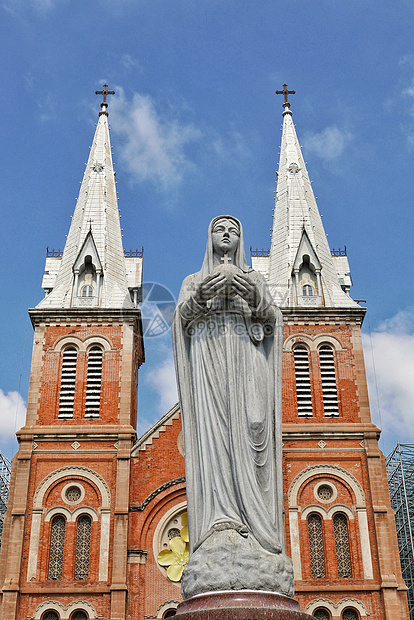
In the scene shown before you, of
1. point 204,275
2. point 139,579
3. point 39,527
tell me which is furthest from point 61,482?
point 204,275

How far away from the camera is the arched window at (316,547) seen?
25906 millimetres

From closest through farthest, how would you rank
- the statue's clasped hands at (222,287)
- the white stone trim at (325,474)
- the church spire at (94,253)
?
the statue's clasped hands at (222,287) → the white stone trim at (325,474) → the church spire at (94,253)

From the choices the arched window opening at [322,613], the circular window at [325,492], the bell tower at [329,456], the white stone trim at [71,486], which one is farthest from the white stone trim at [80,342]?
the arched window opening at [322,613]

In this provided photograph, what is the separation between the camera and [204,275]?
291 inches

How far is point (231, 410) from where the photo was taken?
6.63 metres

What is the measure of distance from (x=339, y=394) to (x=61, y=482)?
9.97 meters

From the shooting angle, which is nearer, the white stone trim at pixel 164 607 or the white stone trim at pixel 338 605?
the white stone trim at pixel 164 607

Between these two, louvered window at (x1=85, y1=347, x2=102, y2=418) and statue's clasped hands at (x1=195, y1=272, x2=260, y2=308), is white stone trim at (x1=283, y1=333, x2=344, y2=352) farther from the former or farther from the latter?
statue's clasped hands at (x1=195, y1=272, x2=260, y2=308)

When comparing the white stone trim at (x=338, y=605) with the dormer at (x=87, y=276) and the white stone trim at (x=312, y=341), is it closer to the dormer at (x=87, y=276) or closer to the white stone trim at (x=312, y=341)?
the white stone trim at (x=312, y=341)

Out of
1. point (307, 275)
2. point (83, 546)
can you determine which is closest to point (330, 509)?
point (83, 546)

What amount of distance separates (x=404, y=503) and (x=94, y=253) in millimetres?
17891

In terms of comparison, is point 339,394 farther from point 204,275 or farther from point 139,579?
point 204,275

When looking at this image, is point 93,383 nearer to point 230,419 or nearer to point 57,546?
point 57,546

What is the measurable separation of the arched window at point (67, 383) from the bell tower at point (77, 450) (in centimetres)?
4
